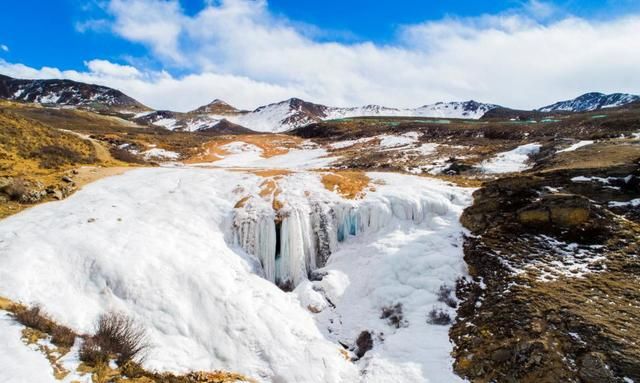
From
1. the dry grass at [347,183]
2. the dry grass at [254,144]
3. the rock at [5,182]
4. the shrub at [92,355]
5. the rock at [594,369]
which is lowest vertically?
the rock at [594,369]

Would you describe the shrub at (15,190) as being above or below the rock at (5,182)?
below

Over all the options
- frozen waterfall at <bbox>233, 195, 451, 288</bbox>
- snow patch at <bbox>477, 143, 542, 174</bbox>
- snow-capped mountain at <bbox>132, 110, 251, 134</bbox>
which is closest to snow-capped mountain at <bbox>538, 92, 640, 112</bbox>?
snow-capped mountain at <bbox>132, 110, 251, 134</bbox>

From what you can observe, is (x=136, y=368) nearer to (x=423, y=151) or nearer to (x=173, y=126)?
(x=423, y=151)

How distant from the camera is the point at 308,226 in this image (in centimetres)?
1777

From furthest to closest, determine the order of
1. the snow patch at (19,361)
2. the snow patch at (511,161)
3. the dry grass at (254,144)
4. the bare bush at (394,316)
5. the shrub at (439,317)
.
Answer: the dry grass at (254,144), the snow patch at (511,161), the bare bush at (394,316), the shrub at (439,317), the snow patch at (19,361)

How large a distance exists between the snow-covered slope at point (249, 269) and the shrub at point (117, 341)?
442 millimetres

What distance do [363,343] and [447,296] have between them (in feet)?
12.2

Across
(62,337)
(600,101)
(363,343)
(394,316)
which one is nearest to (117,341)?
(62,337)

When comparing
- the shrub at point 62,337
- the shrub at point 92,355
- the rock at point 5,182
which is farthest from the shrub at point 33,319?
the rock at point 5,182

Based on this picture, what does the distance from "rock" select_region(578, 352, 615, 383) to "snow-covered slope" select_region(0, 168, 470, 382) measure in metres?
3.38

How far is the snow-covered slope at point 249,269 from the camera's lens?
11.5 metres

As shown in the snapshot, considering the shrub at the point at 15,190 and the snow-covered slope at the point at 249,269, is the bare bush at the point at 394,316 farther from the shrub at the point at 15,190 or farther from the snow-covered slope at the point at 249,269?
the shrub at the point at 15,190

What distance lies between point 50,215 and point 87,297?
261 inches

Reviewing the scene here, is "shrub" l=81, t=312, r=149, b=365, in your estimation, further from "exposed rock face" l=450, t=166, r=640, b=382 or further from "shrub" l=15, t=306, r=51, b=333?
"exposed rock face" l=450, t=166, r=640, b=382
